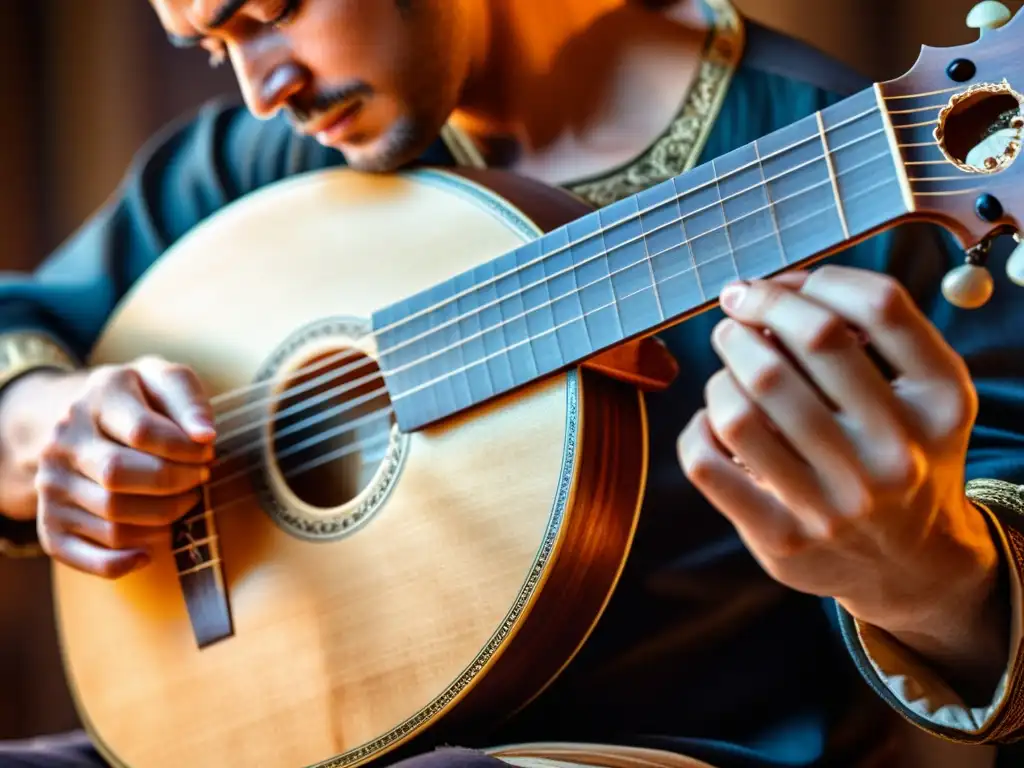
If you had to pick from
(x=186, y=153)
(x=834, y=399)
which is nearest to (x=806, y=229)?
(x=834, y=399)

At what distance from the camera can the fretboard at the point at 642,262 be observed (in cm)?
59

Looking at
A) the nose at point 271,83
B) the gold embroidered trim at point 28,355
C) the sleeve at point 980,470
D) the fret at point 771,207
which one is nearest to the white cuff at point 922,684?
the sleeve at point 980,470

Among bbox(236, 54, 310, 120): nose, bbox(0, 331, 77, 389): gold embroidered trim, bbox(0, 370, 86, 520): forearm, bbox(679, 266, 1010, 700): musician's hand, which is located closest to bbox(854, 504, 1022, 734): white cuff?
bbox(679, 266, 1010, 700): musician's hand

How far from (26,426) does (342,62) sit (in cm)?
52

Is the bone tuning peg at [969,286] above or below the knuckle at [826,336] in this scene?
below

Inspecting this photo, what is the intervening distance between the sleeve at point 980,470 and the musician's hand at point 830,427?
0.10 meters

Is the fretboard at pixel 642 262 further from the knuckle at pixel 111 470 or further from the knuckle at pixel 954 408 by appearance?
the knuckle at pixel 111 470

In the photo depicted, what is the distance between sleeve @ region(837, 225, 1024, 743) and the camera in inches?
25.0

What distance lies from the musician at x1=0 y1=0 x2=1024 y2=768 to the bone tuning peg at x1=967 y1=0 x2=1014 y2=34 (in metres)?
0.18

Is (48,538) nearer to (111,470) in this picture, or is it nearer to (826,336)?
(111,470)

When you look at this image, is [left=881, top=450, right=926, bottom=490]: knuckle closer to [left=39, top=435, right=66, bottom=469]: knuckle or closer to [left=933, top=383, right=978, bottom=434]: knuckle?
[left=933, top=383, right=978, bottom=434]: knuckle

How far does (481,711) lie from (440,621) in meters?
0.08

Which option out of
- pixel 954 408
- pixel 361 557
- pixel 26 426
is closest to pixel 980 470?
pixel 954 408

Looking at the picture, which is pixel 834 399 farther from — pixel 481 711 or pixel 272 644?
pixel 272 644
